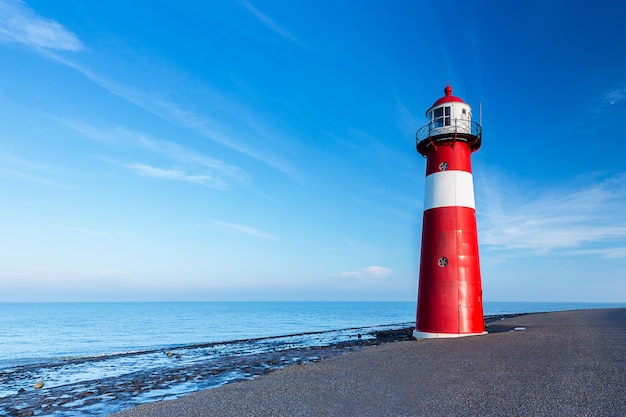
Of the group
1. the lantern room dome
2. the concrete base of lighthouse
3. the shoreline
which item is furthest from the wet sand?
the lantern room dome

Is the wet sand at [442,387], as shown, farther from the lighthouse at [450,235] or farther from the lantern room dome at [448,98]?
the lantern room dome at [448,98]

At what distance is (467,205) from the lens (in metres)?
17.8

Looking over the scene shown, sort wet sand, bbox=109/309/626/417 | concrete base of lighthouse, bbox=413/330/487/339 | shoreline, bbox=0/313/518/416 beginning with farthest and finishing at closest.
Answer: concrete base of lighthouse, bbox=413/330/487/339, shoreline, bbox=0/313/518/416, wet sand, bbox=109/309/626/417

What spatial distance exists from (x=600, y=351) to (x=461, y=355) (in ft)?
14.2

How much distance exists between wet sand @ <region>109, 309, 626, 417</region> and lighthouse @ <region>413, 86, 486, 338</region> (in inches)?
124

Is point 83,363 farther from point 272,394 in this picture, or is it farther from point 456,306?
point 456,306

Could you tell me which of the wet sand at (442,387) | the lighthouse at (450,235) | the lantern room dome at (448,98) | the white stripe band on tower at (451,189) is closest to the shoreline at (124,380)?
the wet sand at (442,387)

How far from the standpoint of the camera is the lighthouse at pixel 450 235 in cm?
1727

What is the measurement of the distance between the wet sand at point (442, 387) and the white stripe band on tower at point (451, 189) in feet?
20.7

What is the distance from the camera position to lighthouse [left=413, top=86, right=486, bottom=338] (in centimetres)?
1727

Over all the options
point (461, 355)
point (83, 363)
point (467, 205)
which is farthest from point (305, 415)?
point (83, 363)

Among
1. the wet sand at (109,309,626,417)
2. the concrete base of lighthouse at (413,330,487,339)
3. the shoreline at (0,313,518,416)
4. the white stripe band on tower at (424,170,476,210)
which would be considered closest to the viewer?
the wet sand at (109,309,626,417)

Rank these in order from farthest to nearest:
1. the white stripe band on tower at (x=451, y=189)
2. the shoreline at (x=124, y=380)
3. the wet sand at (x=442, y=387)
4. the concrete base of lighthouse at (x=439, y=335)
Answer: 1. the white stripe band on tower at (x=451, y=189)
2. the concrete base of lighthouse at (x=439, y=335)
3. the shoreline at (x=124, y=380)
4. the wet sand at (x=442, y=387)

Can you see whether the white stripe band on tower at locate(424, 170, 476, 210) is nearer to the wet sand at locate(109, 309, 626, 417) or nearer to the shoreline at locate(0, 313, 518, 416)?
the wet sand at locate(109, 309, 626, 417)
